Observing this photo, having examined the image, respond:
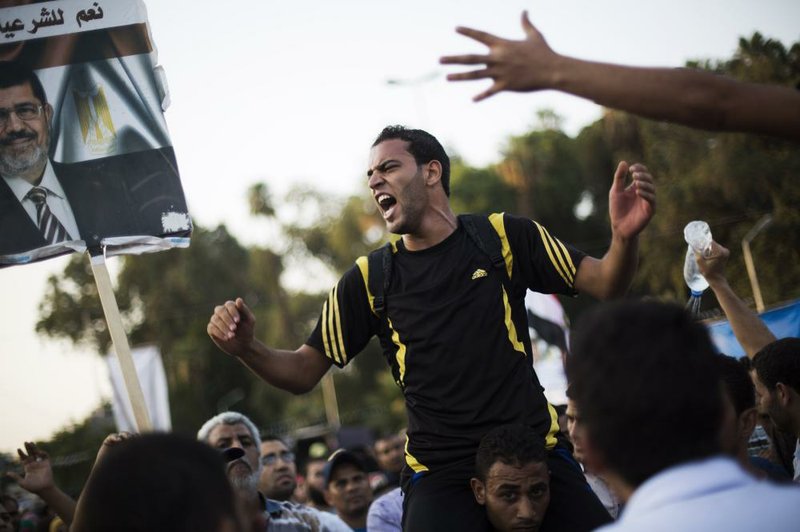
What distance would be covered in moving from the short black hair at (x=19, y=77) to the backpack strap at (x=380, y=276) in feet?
7.56

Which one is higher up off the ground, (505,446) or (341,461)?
(505,446)

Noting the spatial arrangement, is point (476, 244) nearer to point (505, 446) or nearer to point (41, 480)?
point (505, 446)

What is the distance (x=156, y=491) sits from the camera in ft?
6.56

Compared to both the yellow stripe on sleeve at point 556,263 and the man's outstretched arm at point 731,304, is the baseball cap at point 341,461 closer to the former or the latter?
the man's outstretched arm at point 731,304

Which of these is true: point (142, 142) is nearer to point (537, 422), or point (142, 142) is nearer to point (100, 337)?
point (537, 422)

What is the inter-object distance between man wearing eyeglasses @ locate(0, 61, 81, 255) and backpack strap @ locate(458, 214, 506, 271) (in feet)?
7.67

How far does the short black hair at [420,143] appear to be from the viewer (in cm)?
487

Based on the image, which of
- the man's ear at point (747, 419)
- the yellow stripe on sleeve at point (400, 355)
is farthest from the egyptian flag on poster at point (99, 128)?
the man's ear at point (747, 419)

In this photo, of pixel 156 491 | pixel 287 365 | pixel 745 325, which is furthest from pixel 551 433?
pixel 156 491

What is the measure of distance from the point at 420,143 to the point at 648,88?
2349 millimetres

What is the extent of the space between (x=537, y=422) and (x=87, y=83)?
3303 millimetres

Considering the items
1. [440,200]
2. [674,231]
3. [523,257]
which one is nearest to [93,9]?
[440,200]

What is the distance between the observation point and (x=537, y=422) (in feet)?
13.9

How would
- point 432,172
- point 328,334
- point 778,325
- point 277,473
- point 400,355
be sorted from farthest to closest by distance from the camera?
point 778,325, point 277,473, point 432,172, point 328,334, point 400,355
